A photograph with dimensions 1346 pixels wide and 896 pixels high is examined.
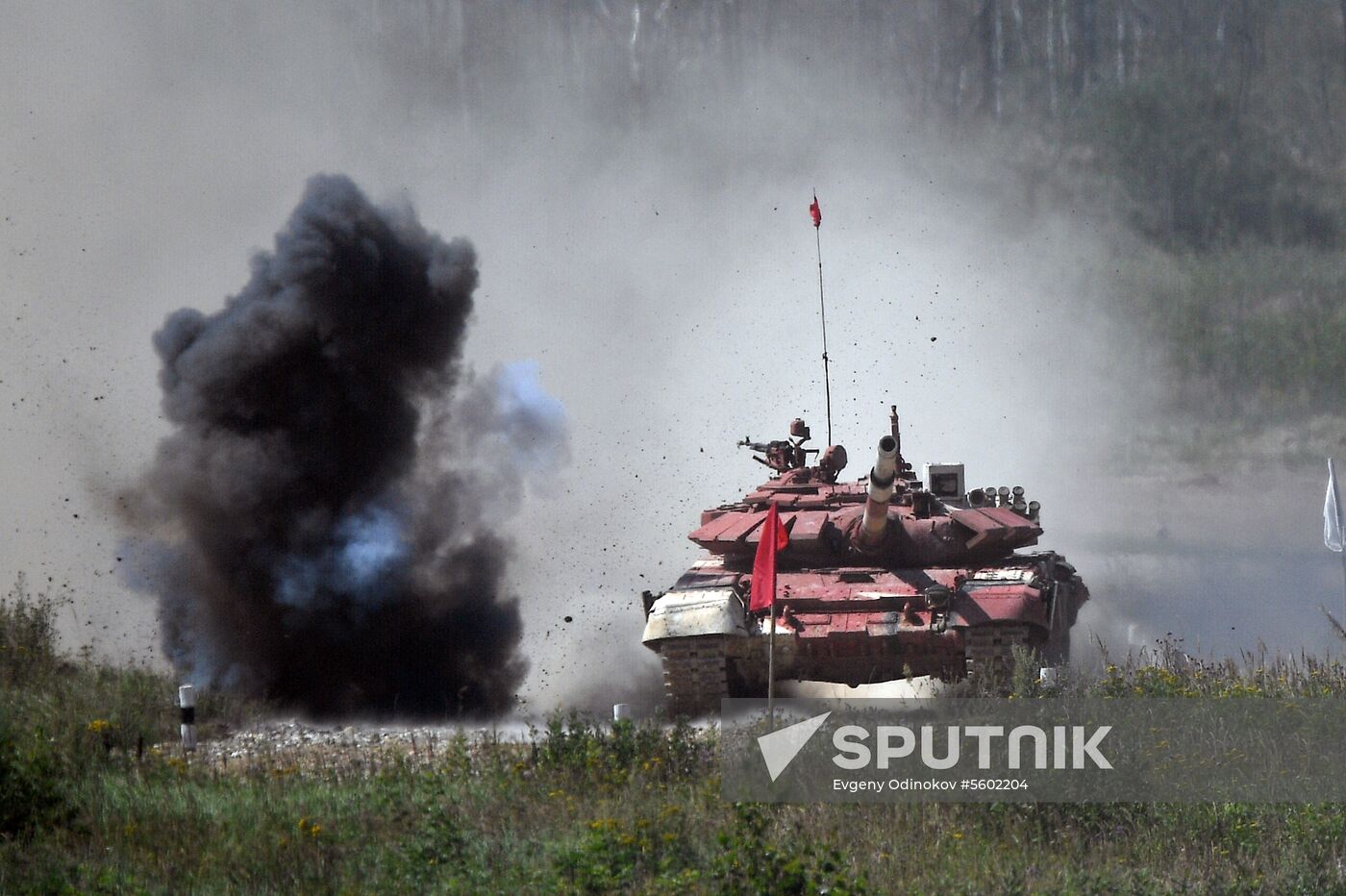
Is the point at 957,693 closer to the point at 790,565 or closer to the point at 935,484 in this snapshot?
the point at 790,565

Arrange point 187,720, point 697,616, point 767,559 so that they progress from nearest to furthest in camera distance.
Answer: point 187,720 → point 767,559 → point 697,616

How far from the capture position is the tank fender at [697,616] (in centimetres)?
1803

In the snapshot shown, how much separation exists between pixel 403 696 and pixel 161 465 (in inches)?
188

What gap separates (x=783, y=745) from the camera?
1230cm

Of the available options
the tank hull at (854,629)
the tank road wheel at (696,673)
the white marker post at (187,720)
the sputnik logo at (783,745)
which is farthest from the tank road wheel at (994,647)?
the white marker post at (187,720)

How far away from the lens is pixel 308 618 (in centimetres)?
2230

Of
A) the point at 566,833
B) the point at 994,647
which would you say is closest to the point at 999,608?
the point at 994,647

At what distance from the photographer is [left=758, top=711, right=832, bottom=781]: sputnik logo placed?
11.9 m

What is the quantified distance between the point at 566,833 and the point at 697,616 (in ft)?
25.9

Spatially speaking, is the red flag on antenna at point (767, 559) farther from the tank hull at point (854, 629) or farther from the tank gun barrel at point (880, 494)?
the tank gun barrel at point (880, 494)

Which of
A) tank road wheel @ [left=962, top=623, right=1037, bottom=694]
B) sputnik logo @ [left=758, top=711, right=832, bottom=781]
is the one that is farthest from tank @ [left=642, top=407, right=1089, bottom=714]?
sputnik logo @ [left=758, top=711, right=832, bottom=781]

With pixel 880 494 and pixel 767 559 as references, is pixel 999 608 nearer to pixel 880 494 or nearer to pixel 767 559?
pixel 880 494

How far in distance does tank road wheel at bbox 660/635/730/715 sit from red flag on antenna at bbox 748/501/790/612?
27.2 inches

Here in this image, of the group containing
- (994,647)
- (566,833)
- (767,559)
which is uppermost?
(767,559)
